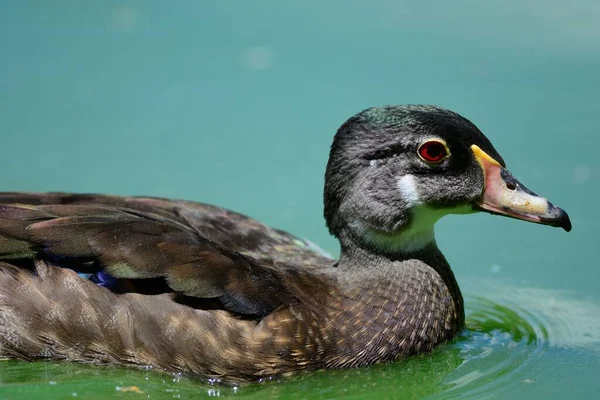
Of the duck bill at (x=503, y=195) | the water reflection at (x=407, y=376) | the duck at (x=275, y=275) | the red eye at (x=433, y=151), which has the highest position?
the red eye at (x=433, y=151)

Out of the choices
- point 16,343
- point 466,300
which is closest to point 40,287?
point 16,343

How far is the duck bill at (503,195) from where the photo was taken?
6.26 m

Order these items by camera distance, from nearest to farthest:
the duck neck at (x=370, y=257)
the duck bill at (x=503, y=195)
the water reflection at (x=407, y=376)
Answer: the water reflection at (x=407, y=376) → the duck bill at (x=503, y=195) → the duck neck at (x=370, y=257)

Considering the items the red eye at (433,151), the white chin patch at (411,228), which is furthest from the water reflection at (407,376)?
the red eye at (433,151)

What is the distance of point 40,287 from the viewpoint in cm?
606

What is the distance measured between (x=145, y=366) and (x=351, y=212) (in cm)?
150

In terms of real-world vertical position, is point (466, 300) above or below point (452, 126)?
below

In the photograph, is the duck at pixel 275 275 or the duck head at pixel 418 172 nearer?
the duck at pixel 275 275

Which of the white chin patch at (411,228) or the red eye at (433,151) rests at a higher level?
the red eye at (433,151)

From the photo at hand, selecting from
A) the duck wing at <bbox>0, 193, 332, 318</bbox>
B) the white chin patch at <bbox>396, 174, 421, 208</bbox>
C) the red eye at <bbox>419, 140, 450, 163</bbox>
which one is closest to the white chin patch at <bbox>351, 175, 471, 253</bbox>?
the white chin patch at <bbox>396, 174, 421, 208</bbox>

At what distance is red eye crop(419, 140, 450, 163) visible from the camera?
20.6 ft

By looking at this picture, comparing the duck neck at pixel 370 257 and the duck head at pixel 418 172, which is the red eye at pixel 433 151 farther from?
the duck neck at pixel 370 257

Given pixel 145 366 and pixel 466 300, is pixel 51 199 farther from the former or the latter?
pixel 466 300

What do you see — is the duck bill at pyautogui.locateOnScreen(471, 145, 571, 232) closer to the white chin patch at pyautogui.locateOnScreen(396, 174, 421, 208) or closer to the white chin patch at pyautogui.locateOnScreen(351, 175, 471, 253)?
the white chin patch at pyautogui.locateOnScreen(351, 175, 471, 253)
